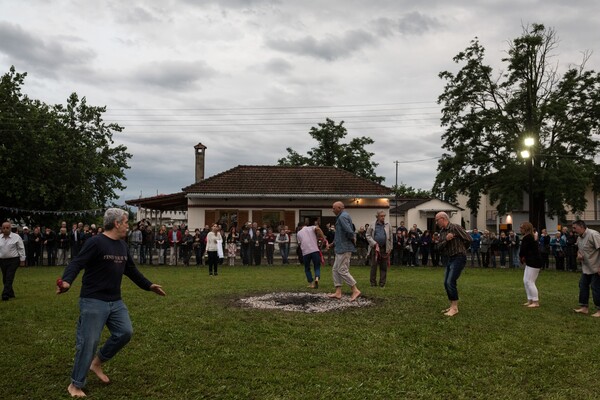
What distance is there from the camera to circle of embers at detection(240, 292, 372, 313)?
9.58 meters

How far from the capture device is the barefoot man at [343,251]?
1051 centimetres

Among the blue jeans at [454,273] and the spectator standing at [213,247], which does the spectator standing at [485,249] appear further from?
the blue jeans at [454,273]

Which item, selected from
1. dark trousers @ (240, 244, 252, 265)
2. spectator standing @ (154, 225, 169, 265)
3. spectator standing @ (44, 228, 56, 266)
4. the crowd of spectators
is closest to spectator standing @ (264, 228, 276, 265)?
the crowd of spectators

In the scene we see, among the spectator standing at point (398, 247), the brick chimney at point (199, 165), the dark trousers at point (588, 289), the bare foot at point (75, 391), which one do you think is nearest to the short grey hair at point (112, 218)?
the bare foot at point (75, 391)

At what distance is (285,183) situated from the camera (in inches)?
1237

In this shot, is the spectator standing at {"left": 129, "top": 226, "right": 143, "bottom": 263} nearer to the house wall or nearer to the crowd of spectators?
the crowd of spectators

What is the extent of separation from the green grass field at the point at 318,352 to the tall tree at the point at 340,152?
42089 mm

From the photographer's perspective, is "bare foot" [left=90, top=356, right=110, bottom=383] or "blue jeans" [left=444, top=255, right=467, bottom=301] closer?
"bare foot" [left=90, top=356, right=110, bottom=383]

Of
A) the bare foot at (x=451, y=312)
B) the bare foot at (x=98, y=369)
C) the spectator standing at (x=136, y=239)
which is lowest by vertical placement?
the bare foot at (x=98, y=369)

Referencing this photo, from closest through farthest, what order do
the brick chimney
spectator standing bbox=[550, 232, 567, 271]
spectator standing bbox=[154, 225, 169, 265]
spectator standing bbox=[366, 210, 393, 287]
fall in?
1. spectator standing bbox=[366, 210, 393, 287]
2. spectator standing bbox=[550, 232, 567, 271]
3. spectator standing bbox=[154, 225, 169, 265]
4. the brick chimney

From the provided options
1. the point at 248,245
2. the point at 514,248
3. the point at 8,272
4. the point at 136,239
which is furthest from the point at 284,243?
the point at 8,272

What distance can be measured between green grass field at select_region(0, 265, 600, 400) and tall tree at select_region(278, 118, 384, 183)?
4209 centimetres

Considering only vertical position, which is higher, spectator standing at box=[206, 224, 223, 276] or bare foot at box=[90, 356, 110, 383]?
spectator standing at box=[206, 224, 223, 276]

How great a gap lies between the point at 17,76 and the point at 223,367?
3241 centimetres
